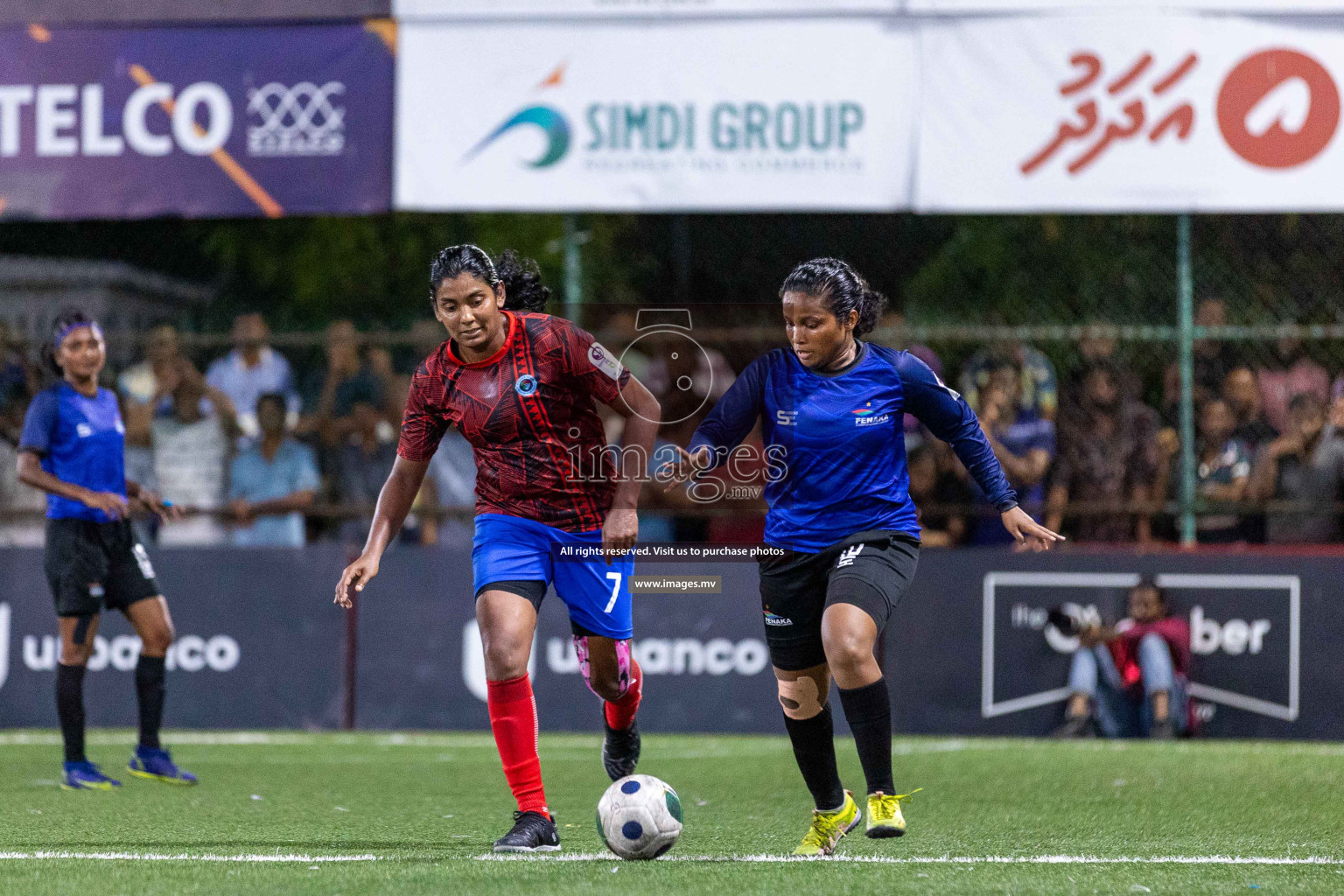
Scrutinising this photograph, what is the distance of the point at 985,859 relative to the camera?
550 cm

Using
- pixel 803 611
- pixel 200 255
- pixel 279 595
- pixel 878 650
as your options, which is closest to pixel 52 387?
→ pixel 279 595

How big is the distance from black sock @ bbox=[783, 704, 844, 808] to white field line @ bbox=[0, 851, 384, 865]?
1454 millimetres

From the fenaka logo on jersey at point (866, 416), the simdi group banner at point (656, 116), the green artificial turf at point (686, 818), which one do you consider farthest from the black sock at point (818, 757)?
the simdi group banner at point (656, 116)

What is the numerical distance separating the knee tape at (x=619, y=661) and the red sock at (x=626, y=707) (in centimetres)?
8

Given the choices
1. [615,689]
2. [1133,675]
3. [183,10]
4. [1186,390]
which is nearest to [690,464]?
[615,689]

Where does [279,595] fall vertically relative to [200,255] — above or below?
below

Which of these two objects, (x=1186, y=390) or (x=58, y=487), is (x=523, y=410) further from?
(x=1186, y=390)

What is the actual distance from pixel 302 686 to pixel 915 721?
13.5ft

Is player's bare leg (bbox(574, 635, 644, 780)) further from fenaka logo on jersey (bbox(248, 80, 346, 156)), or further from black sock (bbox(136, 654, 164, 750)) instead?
fenaka logo on jersey (bbox(248, 80, 346, 156))

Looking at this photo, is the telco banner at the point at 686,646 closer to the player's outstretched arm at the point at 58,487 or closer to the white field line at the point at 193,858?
the player's outstretched arm at the point at 58,487

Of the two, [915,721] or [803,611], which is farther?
[915,721]

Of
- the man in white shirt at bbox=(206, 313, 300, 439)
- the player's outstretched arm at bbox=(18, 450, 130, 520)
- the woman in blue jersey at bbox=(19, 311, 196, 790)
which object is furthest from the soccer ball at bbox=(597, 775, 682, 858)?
the man in white shirt at bbox=(206, 313, 300, 439)

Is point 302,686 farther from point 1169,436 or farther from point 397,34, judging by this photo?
point 1169,436

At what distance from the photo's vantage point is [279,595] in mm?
11391
